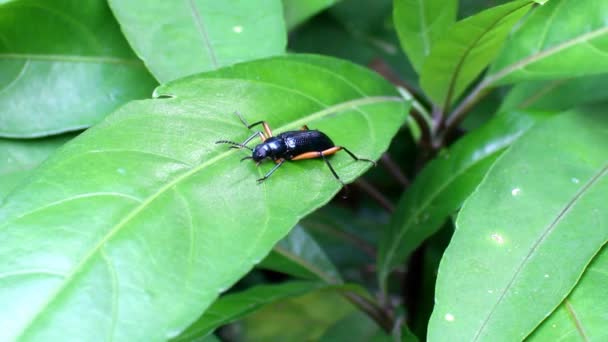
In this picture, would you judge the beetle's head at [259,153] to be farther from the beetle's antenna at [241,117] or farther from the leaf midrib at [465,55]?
the leaf midrib at [465,55]

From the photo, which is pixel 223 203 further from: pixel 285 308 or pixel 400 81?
pixel 400 81

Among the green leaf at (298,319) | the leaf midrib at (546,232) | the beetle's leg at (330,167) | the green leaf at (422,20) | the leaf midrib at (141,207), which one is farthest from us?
the green leaf at (298,319)

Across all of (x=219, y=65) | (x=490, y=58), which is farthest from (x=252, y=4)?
(x=490, y=58)

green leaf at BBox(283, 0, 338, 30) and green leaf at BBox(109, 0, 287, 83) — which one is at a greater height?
green leaf at BBox(109, 0, 287, 83)

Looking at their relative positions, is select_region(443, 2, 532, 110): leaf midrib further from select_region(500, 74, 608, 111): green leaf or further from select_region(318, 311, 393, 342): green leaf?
select_region(318, 311, 393, 342): green leaf

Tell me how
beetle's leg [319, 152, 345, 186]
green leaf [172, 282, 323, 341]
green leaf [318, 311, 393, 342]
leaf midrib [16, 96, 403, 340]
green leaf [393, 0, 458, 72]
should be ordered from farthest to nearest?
green leaf [318, 311, 393, 342], green leaf [393, 0, 458, 72], green leaf [172, 282, 323, 341], beetle's leg [319, 152, 345, 186], leaf midrib [16, 96, 403, 340]

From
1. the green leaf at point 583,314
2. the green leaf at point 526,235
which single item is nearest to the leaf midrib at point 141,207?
the green leaf at point 526,235

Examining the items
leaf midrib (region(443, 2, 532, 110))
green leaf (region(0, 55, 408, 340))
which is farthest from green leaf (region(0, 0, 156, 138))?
leaf midrib (region(443, 2, 532, 110))
